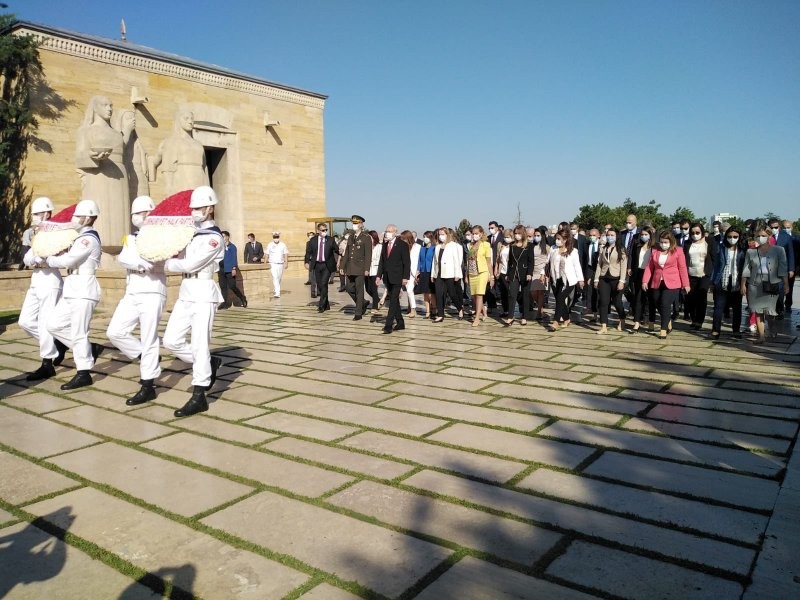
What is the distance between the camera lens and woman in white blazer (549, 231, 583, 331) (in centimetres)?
920

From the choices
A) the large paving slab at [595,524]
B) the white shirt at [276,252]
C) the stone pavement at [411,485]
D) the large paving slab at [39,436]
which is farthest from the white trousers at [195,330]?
the white shirt at [276,252]

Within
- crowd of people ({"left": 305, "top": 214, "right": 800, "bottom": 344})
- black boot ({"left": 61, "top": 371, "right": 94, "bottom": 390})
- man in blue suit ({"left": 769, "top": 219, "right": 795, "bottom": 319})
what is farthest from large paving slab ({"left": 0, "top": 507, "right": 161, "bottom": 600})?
man in blue suit ({"left": 769, "top": 219, "right": 795, "bottom": 319})

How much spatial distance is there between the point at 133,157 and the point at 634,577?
48.8 ft

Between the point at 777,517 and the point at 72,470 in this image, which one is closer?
the point at 777,517

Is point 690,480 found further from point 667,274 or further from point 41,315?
point 41,315

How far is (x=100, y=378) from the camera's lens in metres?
6.11

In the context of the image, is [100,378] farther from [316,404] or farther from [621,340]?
[621,340]

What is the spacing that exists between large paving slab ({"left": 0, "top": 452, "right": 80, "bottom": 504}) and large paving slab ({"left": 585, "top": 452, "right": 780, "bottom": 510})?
2.99 m

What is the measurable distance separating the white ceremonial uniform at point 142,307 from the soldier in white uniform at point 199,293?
0.93 ft

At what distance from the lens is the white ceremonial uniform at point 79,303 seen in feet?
18.9

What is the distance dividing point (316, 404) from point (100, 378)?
102 inches

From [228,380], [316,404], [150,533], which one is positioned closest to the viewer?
[150,533]

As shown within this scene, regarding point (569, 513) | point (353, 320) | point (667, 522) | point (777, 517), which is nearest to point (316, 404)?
point (569, 513)

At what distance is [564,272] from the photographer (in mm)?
9250
